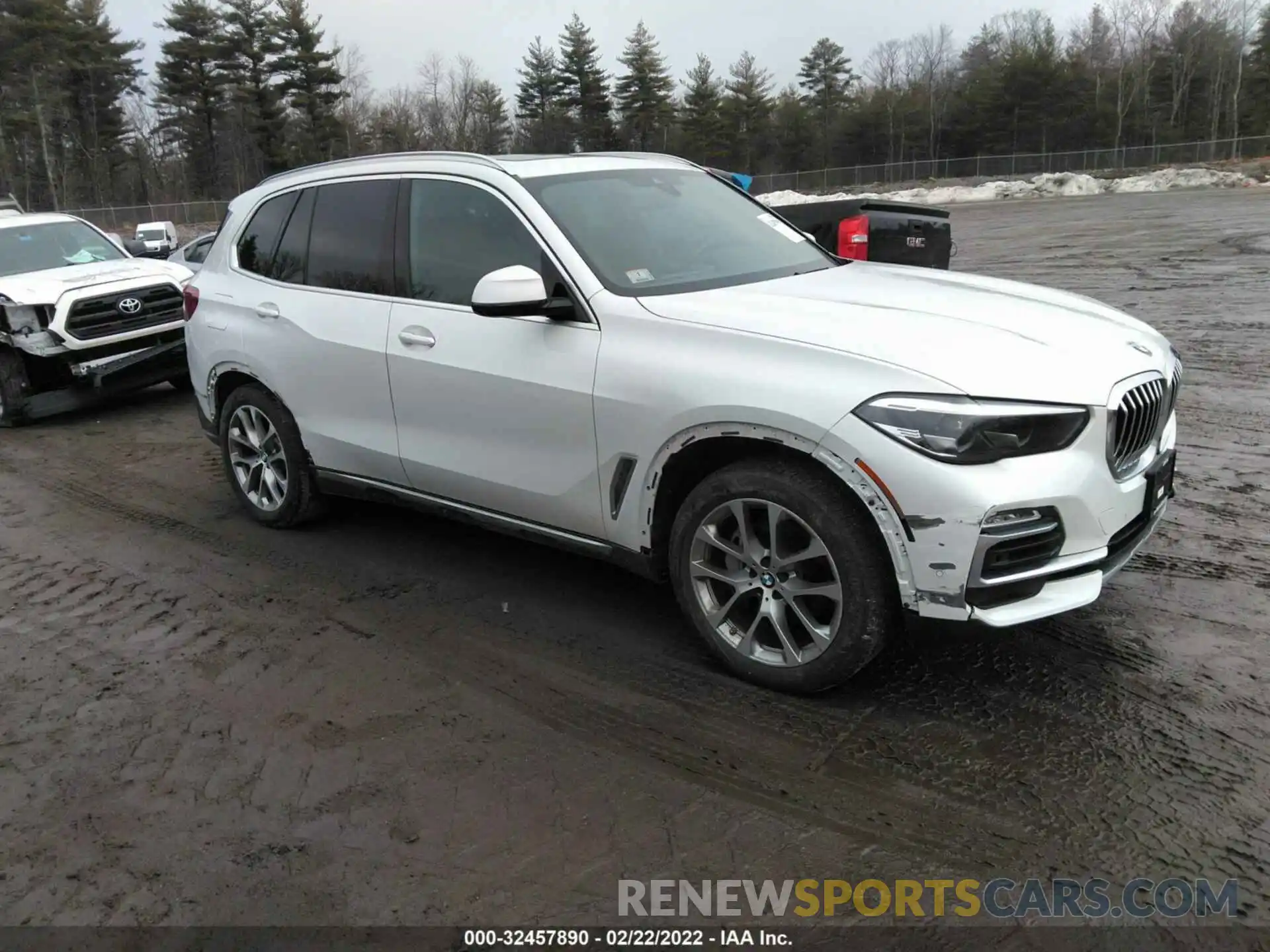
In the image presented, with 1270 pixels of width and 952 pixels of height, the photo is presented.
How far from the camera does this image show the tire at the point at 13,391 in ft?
31.0

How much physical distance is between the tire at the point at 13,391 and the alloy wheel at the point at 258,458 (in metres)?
4.82

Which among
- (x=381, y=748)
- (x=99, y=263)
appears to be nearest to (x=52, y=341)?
(x=99, y=263)

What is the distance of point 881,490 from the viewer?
325 centimetres

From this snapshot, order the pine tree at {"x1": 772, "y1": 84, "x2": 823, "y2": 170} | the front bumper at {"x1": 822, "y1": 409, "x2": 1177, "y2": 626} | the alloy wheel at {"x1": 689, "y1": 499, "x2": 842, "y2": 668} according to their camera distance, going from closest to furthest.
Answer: the front bumper at {"x1": 822, "y1": 409, "x2": 1177, "y2": 626}, the alloy wheel at {"x1": 689, "y1": 499, "x2": 842, "y2": 668}, the pine tree at {"x1": 772, "y1": 84, "x2": 823, "y2": 170}

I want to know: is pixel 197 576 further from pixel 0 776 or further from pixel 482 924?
pixel 482 924

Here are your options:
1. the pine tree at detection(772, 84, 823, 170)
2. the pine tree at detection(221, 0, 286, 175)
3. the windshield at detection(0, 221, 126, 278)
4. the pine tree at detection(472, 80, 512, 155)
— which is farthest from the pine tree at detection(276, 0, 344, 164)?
the windshield at detection(0, 221, 126, 278)

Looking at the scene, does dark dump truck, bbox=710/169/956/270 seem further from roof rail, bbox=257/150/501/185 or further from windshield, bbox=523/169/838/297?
roof rail, bbox=257/150/501/185

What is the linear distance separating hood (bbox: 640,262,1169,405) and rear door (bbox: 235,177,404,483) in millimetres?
1628

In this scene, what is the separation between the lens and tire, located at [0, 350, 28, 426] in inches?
372

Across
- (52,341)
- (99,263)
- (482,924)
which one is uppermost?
(99,263)

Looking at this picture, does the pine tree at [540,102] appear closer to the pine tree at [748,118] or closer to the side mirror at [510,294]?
the pine tree at [748,118]

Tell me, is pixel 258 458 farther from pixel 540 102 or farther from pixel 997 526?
pixel 540 102

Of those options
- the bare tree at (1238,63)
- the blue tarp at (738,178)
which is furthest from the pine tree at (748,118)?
the blue tarp at (738,178)

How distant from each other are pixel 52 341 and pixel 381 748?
Result: 25.0 feet
